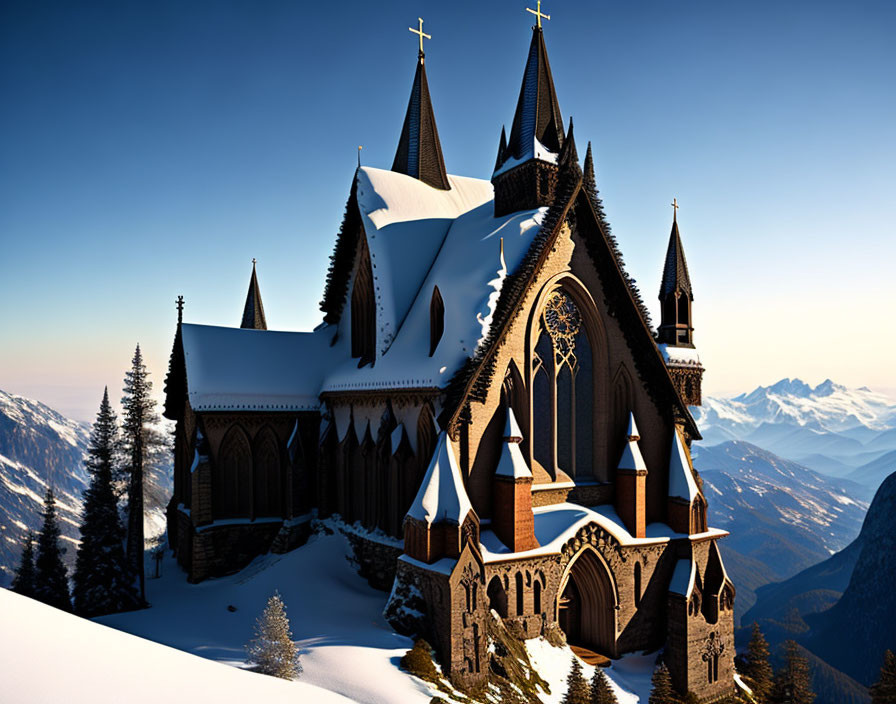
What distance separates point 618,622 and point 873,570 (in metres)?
126

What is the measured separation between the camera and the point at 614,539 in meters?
21.3

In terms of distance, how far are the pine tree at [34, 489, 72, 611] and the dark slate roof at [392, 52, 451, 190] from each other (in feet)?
80.9

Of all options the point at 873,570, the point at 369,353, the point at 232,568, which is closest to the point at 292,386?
the point at 369,353

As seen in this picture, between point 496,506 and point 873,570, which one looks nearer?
point 496,506

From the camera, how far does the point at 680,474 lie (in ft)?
76.7

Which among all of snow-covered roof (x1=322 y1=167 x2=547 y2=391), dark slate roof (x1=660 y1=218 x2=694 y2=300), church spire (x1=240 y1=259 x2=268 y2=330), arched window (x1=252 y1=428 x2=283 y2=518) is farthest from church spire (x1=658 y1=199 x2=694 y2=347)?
church spire (x1=240 y1=259 x2=268 y2=330)

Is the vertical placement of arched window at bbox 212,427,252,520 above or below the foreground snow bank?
below

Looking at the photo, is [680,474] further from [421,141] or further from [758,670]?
[421,141]

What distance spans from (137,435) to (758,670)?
A: 2970 centimetres

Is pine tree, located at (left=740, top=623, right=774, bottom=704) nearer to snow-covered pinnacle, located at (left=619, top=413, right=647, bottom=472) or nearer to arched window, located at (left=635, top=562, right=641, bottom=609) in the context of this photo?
arched window, located at (left=635, top=562, right=641, bottom=609)

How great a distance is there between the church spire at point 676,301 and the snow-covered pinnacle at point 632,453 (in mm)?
9271

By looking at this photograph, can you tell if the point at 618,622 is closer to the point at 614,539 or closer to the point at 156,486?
the point at 614,539

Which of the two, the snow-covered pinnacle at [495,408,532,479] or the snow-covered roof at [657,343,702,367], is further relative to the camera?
the snow-covered roof at [657,343,702,367]

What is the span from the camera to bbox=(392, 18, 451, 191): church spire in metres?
34.2
